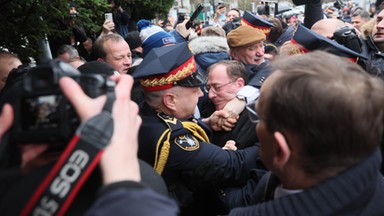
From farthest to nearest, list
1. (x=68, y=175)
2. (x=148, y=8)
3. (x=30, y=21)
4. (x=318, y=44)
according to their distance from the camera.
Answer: (x=148, y=8) < (x=30, y=21) < (x=318, y=44) < (x=68, y=175)

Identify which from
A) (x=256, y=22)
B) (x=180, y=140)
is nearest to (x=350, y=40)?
(x=180, y=140)

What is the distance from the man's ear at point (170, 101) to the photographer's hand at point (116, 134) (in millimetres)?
1258

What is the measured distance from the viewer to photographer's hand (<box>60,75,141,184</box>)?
768 mm

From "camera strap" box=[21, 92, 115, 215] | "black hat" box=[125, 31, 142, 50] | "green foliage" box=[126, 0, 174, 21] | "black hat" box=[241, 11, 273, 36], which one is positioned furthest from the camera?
"green foliage" box=[126, 0, 174, 21]

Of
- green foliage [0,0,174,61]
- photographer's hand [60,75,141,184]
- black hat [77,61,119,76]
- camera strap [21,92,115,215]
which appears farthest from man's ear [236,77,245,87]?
camera strap [21,92,115,215]

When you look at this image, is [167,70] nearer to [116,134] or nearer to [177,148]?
[177,148]

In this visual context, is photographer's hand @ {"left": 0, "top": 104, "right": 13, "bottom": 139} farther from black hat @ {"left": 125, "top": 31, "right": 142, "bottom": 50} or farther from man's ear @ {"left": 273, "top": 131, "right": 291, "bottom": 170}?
black hat @ {"left": 125, "top": 31, "right": 142, "bottom": 50}

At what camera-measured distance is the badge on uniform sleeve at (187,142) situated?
1.87 metres

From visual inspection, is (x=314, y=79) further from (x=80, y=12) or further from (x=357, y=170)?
(x=80, y=12)

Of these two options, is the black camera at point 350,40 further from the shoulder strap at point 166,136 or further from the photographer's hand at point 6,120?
the photographer's hand at point 6,120

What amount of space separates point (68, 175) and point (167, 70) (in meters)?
1.35

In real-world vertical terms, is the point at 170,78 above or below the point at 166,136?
above

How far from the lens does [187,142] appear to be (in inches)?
74.9

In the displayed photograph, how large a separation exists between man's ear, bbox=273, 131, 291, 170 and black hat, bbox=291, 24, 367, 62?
114cm
